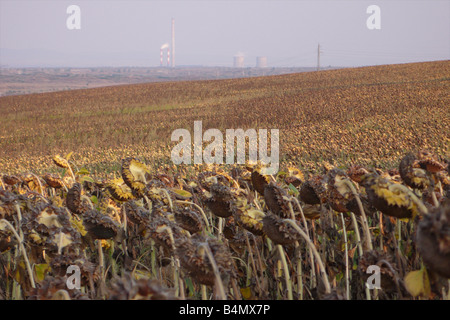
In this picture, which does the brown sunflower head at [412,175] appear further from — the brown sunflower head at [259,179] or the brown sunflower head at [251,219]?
the brown sunflower head at [259,179]

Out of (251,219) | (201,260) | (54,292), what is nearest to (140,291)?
(201,260)

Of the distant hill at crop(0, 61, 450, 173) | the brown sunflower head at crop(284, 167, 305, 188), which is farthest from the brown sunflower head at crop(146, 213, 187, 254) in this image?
the distant hill at crop(0, 61, 450, 173)

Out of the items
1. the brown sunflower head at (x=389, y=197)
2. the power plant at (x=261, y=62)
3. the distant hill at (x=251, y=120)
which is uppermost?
the power plant at (x=261, y=62)

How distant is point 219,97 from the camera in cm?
2381

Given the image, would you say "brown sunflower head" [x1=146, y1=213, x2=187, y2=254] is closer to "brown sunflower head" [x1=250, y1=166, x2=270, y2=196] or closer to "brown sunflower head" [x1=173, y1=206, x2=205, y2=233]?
"brown sunflower head" [x1=173, y1=206, x2=205, y2=233]

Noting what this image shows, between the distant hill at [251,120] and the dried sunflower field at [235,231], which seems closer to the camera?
the dried sunflower field at [235,231]

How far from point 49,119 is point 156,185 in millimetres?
18965

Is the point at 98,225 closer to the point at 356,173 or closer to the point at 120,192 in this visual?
the point at 120,192

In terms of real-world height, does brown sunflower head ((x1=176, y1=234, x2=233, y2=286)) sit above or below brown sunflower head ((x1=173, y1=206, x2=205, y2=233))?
above

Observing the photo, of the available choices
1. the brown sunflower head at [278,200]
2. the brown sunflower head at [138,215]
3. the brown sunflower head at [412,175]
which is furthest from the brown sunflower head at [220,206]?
the brown sunflower head at [412,175]

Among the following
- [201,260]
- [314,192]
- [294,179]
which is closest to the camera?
[201,260]
